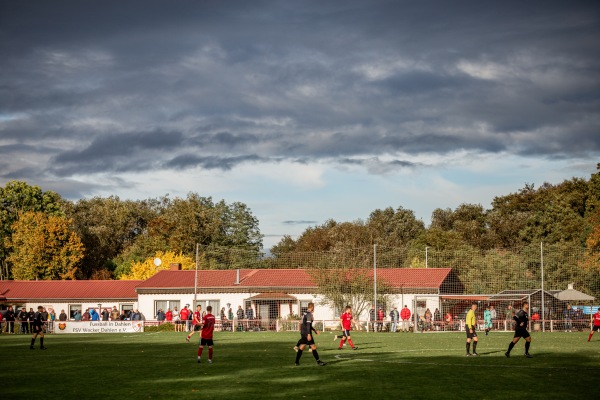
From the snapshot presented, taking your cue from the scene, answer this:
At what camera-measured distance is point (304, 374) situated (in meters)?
21.6

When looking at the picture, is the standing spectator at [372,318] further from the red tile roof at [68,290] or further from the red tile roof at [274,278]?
the red tile roof at [68,290]

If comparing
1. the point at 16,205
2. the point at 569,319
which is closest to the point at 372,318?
the point at 569,319

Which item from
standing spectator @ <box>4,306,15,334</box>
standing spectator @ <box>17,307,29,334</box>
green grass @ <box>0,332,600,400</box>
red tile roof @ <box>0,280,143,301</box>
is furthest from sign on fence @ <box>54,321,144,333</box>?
green grass @ <box>0,332,600,400</box>

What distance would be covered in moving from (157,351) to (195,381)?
11.7m

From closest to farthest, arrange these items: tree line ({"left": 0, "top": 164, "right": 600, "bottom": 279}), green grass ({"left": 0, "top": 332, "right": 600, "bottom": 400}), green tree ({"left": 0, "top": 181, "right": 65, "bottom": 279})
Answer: green grass ({"left": 0, "top": 332, "right": 600, "bottom": 400}) < tree line ({"left": 0, "top": 164, "right": 600, "bottom": 279}) < green tree ({"left": 0, "top": 181, "right": 65, "bottom": 279})

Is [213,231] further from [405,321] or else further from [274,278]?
[405,321]

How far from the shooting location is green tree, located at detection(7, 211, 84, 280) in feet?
289

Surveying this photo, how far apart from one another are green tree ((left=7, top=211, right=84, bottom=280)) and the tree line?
110 mm

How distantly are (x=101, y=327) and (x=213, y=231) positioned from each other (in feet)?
158

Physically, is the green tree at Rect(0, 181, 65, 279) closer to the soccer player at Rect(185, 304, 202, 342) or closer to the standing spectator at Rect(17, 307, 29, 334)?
the standing spectator at Rect(17, 307, 29, 334)

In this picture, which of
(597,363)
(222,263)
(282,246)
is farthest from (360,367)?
(282,246)

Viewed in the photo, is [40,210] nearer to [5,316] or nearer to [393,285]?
[5,316]

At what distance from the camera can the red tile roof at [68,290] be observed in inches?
2835

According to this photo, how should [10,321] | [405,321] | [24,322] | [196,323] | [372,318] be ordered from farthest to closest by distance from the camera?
[372,318]
[10,321]
[24,322]
[405,321]
[196,323]
